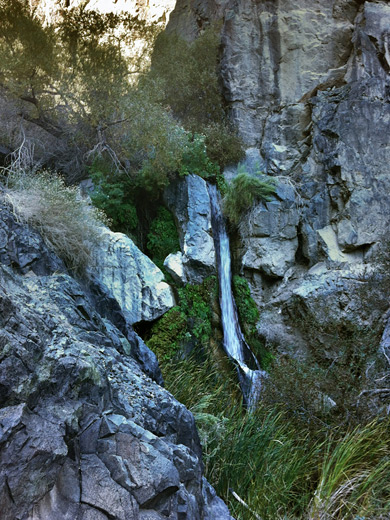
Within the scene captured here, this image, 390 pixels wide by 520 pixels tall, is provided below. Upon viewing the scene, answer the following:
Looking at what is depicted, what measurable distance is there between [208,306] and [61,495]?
6825mm

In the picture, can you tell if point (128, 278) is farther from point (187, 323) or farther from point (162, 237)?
point (162, 237)

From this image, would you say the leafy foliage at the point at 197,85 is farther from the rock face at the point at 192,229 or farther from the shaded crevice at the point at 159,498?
the shaded crevice at the point at 159,498

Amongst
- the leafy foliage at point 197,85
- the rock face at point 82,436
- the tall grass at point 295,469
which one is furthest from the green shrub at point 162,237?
the rock face at point 82,436

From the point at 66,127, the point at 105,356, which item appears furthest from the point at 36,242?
the point at 66,127

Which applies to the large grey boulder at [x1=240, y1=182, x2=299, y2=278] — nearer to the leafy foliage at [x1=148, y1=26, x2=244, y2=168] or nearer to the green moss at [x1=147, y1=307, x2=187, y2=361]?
the leafy foliage at [x1=148, y1=26, x2=244, y2=168]

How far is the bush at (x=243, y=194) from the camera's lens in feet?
33.9

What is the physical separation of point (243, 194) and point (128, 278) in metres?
4.14

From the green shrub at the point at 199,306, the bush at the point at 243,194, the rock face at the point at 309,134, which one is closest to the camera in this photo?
the green shrub at the point at 199,306

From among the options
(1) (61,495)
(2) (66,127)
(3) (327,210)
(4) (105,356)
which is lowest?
(1) (61,495)

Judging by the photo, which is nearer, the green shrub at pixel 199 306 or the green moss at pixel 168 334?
the green moss at pixel 168 334

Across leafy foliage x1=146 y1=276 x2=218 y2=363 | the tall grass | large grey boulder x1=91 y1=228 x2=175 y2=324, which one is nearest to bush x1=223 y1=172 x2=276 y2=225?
leafy foliage x1=146 y1=276 x2=218 y2=363

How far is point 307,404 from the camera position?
5.07m

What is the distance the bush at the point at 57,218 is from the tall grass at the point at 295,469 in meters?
2.84

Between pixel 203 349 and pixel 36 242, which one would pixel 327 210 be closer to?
pixel 203 349
